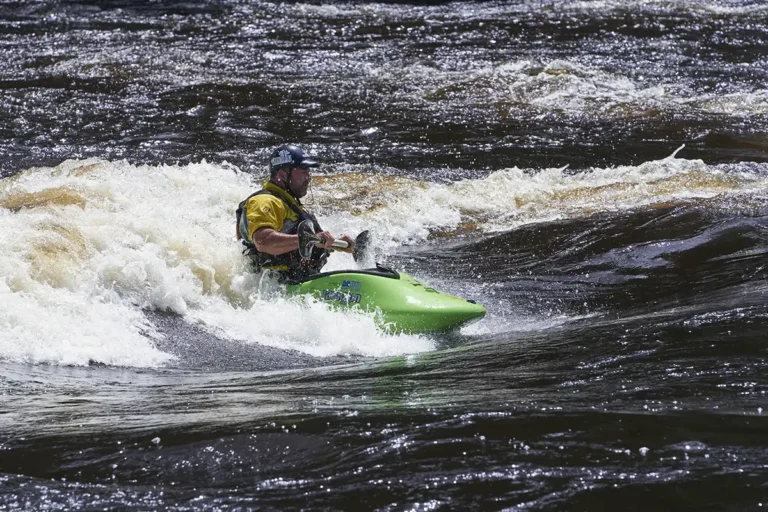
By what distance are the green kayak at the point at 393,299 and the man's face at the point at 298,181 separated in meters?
0.61

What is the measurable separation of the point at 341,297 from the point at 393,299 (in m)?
0.36

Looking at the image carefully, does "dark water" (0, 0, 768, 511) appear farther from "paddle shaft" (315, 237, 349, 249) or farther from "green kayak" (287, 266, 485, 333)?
"paddle shaft" (315, 237, 349, 249)

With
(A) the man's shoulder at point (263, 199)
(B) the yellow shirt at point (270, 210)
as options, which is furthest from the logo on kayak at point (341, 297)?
(A) the man's shoulder at point (263, 199)

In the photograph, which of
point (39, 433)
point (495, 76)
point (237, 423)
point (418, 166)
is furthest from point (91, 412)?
point (495, 76)

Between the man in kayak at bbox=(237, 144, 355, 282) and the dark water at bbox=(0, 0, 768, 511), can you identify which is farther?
the man in kayak at bbox=(237, 144, 355, 282)

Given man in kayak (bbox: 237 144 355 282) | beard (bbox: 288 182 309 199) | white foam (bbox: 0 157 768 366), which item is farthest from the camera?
beard (bbox: 288 182 309 199)

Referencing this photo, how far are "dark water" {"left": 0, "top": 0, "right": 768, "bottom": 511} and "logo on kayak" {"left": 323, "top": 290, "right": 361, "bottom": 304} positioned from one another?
607 mm

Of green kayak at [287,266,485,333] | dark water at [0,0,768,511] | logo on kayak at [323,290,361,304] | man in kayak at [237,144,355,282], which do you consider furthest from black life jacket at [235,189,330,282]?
dark water at [0,0,768,511]

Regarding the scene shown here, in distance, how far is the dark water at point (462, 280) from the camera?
2.99 metres

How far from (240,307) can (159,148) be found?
584 centimetres

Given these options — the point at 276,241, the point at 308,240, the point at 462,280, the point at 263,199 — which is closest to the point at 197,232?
the point at 263,199

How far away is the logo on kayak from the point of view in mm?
5875

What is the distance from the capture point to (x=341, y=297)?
592 centimetres

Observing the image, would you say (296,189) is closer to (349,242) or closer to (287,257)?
(287,257)
